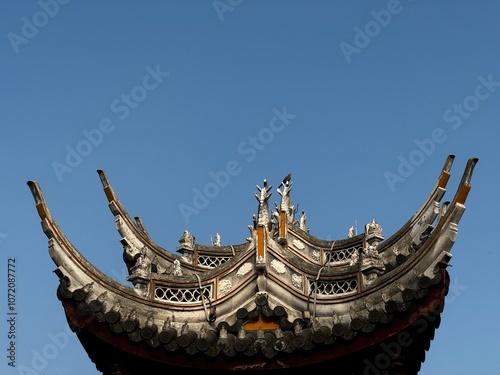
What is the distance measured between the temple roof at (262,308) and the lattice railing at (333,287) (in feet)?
0.05

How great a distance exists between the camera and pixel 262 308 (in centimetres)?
1580

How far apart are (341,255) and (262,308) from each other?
539cm

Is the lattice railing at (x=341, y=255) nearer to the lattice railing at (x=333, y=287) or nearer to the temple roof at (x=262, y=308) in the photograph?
the temple roof at (x=262, y=308)

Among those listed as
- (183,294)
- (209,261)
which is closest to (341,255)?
(209,261)

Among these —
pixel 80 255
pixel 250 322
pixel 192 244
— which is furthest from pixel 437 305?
pixel 192 244

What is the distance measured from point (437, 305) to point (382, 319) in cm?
83

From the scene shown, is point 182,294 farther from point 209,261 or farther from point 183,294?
point 209,261

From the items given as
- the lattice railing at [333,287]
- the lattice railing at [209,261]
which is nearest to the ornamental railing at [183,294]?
the lattice railing at [333,287]

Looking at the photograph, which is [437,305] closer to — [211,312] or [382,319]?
[382,319]

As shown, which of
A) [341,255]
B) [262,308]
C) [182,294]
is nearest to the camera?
[262,308]

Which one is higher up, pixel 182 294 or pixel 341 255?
pixel 341 255

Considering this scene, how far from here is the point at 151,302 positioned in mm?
15922

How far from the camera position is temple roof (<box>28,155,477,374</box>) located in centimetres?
1466

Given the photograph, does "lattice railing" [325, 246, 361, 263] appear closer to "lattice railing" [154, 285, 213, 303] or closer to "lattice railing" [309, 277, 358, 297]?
"lattice railing" [309, 277, 358, 297]
